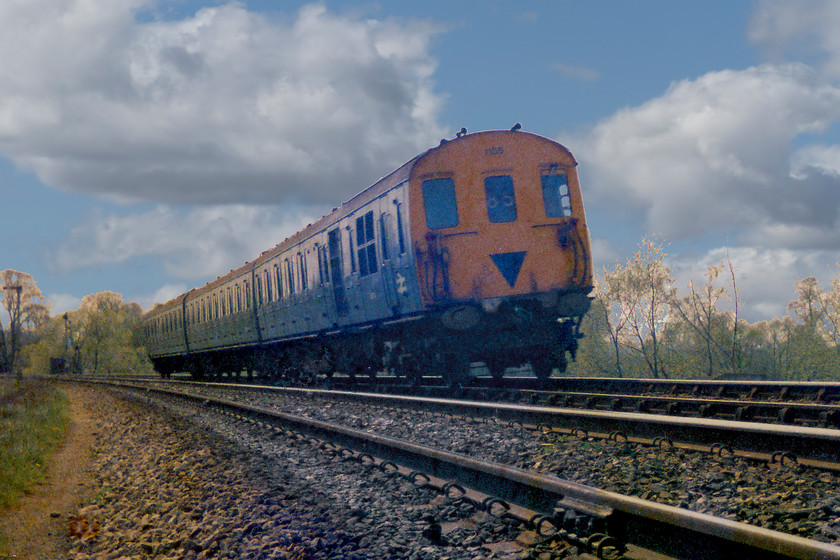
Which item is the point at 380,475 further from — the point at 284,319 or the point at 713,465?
the point at 284,319

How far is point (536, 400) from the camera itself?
331 inches

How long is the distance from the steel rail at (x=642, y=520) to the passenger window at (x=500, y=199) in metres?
5.20

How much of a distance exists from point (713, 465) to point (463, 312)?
5.08m

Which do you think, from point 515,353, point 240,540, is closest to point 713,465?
point 240,540

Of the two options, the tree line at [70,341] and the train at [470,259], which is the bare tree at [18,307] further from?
the train at [470,259]

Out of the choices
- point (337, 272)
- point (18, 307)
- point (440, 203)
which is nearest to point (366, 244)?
point (337, 272)

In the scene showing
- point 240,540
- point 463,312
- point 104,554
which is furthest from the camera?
point 463,312

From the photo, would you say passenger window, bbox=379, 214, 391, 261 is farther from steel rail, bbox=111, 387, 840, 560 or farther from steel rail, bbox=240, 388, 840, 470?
steel rail, bbox=111, 387, 840, 560

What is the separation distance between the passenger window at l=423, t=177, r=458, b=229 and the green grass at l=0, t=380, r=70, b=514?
5.54 meters

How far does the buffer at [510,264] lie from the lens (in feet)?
31.8

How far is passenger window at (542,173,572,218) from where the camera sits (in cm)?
1014

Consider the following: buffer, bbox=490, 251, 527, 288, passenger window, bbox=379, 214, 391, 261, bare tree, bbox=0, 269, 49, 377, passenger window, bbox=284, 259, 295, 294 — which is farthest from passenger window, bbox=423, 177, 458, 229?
bare tree, bbox=0, 269, 49, 377

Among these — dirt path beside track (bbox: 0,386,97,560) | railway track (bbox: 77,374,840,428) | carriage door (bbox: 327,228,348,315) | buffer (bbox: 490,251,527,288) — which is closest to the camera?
dirt path beside track (bbox: 0,386,97,560)

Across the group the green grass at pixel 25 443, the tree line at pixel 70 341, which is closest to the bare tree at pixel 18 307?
the tree line at pixel 70 341
